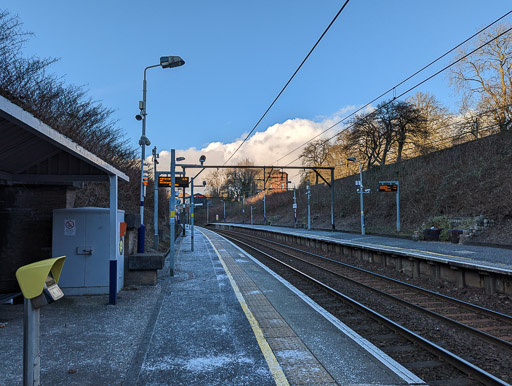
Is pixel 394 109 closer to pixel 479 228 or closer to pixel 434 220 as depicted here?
pixel 434 220

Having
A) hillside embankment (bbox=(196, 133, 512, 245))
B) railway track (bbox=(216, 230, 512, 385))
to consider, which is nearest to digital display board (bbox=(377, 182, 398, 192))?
hillside embankment (bbox=(196, 133, 512, 245))

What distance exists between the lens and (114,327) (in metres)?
5.74

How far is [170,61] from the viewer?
40.6 ft

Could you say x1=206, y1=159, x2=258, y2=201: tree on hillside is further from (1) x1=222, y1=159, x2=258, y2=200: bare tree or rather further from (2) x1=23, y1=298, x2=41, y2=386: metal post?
(2) x1=23, y1=298, x2=41, y2=386: metal post

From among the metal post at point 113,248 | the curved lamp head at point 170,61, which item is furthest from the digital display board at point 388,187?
the metal post at point 113,248

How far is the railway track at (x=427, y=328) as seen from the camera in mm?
4590

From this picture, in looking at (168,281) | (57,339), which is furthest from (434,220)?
(57,339)

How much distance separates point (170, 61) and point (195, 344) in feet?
33.8

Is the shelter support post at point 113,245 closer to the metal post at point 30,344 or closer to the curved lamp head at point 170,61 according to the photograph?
the metal post at point 30,344

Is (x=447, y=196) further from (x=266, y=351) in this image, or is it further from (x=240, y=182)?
(x=240, y=182)

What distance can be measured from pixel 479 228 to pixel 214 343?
1806cm

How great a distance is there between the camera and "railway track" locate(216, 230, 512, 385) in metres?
4.59

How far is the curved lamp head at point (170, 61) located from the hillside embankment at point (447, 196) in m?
16.1

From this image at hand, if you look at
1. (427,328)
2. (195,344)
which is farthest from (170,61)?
(427,328)
